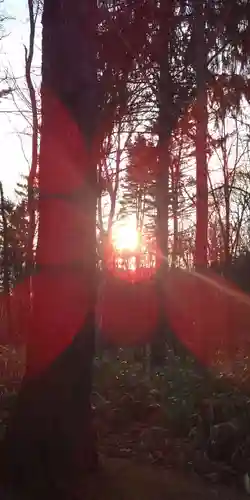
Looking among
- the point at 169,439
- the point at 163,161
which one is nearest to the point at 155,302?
the point at 163,161

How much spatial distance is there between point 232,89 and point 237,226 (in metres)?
14.2

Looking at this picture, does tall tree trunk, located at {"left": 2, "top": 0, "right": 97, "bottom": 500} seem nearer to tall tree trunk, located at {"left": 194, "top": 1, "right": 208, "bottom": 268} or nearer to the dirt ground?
the dirt ground

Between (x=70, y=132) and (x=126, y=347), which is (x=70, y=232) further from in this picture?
(x=126, y=347)

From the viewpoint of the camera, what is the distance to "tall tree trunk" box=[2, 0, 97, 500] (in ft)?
16.6

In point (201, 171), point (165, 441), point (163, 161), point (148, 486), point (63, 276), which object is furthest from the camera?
point (163, 161)

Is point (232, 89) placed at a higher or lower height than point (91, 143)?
higher

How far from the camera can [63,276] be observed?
5328mm

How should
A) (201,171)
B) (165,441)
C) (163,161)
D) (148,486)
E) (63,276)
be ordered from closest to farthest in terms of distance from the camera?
(148,486) < (63,276) < (165,441) < (201,171) < (163,161)

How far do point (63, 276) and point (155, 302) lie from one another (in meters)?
9.42

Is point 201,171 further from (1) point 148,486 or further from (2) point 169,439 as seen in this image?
(1) point 148,486

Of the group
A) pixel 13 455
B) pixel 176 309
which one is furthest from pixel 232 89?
pixel 13 455

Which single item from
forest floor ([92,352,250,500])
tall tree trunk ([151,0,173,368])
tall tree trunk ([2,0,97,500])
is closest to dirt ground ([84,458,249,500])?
forest floor ([92,352,250,500])

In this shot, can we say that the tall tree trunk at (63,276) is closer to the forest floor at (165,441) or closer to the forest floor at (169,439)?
the forest floor at (169,439)

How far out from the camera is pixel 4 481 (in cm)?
484
